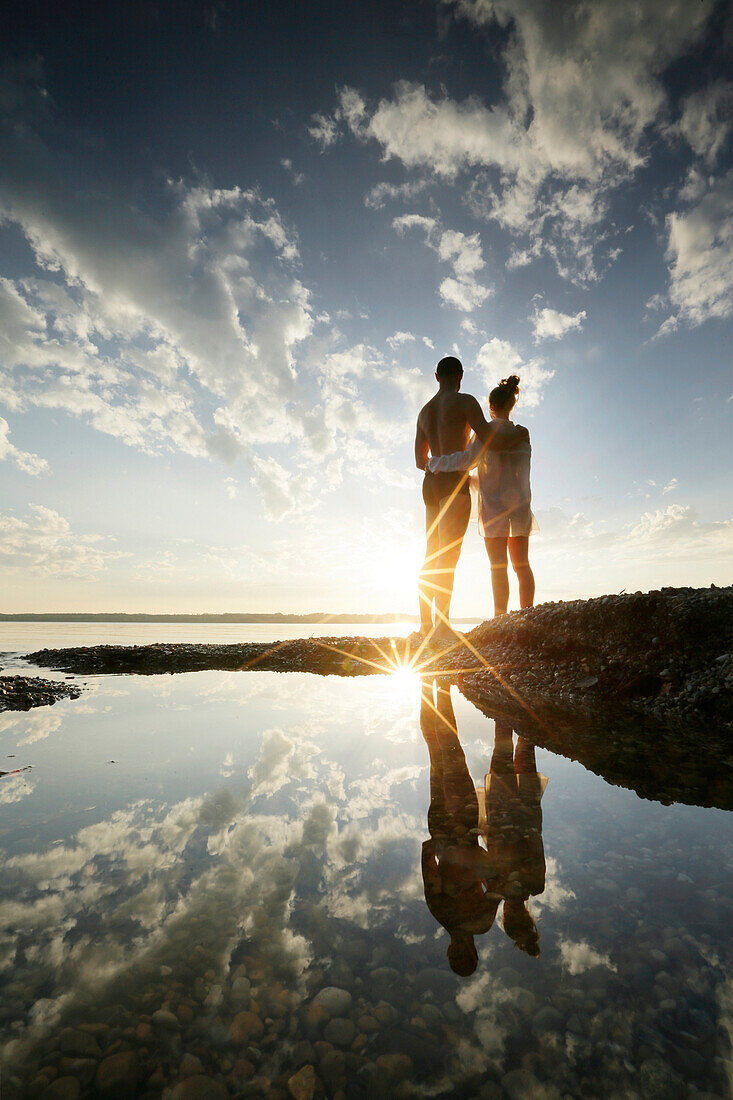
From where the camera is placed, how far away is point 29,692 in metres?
5.77

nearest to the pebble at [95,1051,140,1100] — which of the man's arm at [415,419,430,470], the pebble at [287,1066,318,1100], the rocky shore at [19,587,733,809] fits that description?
the pebble at [287,1066,318,1100]

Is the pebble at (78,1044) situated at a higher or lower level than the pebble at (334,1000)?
higher

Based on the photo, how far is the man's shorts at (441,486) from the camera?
921cm

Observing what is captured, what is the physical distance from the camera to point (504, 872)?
165 centimetres

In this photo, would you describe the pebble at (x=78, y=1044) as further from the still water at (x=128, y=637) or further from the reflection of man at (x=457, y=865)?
the still water at (x=128, y=637)

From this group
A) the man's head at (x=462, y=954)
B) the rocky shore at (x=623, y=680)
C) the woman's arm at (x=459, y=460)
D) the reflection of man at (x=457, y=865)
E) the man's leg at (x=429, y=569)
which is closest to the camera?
the man's head at (x=462, y=954)

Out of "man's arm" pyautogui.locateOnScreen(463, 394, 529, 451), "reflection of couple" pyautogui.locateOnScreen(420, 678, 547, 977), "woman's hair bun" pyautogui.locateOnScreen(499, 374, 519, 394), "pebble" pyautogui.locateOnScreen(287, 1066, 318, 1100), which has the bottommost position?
"pebble" pyautogui.locateOnScreen(287, 1066, 318, 1100)

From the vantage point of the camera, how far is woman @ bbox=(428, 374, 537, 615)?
849cm

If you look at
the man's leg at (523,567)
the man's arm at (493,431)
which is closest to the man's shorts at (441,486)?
the man's arm at (493,431)

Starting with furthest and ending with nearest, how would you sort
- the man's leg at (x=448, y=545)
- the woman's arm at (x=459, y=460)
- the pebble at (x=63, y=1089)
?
the man's leg at (x=448, y=545)
the woman's arm at (x=459, y=460)
the pebble at (x=63, y=1089)

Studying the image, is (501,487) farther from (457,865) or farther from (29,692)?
(29,692)

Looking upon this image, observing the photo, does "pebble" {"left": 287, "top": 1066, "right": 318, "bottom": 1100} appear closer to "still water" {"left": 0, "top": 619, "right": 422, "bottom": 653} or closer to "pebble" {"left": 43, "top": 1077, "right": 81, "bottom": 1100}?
"pebble" {"left": 43, "top": 1077, "right": 81, "bottom": 1100}

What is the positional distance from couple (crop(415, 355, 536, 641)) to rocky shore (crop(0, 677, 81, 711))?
20.8 ft

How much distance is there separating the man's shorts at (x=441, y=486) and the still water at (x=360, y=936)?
7031 mm
